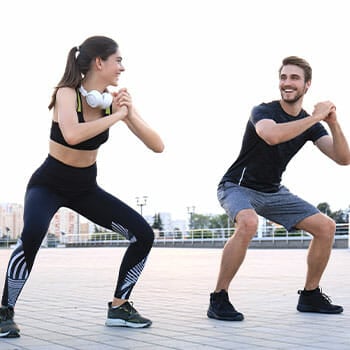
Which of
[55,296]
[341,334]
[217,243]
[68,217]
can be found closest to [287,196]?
[341,334]

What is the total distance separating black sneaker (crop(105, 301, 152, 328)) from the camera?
5.10 m

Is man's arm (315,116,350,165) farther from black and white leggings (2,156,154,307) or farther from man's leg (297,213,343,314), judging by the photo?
black and white leggings (2,156,154,307)

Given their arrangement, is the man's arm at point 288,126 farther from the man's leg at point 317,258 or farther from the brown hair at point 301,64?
the man's leg at point 317,258

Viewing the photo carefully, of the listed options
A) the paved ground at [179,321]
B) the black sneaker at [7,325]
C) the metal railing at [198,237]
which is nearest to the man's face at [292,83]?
the paved ground at [179,321]

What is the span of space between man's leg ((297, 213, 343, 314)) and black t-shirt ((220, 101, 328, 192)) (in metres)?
0.42

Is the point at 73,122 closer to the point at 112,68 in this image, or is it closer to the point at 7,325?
the point at 112,68

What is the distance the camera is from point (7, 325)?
459 centimetres

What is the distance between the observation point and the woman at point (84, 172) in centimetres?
465

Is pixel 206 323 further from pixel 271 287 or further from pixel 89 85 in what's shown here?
pixel 271 287

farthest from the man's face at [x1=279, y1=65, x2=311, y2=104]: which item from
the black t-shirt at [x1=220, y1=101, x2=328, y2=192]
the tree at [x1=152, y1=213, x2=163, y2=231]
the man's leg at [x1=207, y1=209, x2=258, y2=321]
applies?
the tree at [x1=152, y1=213, x2=163, y2=231]

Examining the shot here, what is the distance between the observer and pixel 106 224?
514 cm

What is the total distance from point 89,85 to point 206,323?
1.93 m

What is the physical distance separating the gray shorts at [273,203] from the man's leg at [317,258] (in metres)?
0.07

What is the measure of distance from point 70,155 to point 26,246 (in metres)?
0.65
